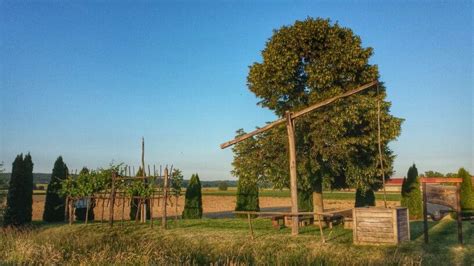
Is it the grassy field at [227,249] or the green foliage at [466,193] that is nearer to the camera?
the grassy field at [227,249]

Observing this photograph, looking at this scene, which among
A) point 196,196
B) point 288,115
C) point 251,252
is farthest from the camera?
point 196,196

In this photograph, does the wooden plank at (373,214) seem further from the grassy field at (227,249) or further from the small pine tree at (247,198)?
the small pine tree at (247,198)

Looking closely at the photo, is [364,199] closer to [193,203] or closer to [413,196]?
[413,196]

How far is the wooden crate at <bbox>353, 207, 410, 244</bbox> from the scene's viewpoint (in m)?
14.2

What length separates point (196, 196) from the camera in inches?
1101

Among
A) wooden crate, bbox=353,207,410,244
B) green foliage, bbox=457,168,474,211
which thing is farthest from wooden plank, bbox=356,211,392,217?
green foliage, bbox=457,168,474,211

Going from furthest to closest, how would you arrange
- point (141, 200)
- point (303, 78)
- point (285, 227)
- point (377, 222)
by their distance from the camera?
point (141, 200)
point (303, 78)
point (285, 227)
point (377, 222)

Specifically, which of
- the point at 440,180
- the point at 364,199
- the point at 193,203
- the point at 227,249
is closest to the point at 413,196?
the point at 364,199

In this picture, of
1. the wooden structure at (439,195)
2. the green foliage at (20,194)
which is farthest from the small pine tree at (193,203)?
the wooden structure at (439,195)

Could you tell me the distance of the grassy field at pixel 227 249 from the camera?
948cm

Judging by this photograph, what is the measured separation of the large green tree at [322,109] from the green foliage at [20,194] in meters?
13.6

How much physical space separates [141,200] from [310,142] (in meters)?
10.1

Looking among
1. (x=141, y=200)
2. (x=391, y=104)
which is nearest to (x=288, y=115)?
(x=391, y=104)

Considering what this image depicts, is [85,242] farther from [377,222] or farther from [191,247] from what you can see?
[377,222]
